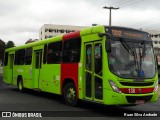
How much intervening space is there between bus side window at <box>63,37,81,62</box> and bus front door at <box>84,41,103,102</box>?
648 mm

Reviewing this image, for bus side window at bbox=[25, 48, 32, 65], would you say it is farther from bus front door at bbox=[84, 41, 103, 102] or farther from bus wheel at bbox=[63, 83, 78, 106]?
bus front door at bbox=[84, 41, 103, 102]

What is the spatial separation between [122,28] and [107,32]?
0.71 m

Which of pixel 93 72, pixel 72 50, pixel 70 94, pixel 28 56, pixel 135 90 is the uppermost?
pixel 72 50

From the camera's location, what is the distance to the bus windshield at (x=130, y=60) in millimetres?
11570

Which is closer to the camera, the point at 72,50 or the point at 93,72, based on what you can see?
the point at 93,72

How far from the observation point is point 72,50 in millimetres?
13961

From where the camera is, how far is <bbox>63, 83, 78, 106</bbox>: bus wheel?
1362 centimetres

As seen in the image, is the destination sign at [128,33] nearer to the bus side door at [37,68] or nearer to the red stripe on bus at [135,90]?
the red stripe on bus at [135,90]

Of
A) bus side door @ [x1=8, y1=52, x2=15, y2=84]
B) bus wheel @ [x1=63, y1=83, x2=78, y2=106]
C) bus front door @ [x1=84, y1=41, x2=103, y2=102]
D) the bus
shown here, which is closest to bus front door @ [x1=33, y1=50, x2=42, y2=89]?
the bus

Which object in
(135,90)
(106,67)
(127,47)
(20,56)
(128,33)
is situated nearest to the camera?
(135,90)

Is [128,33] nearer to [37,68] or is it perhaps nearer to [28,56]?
[37,68]

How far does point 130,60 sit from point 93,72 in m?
1.44

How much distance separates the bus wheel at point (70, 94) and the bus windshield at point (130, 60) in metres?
2.66

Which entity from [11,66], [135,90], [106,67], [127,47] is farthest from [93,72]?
[11,66]
